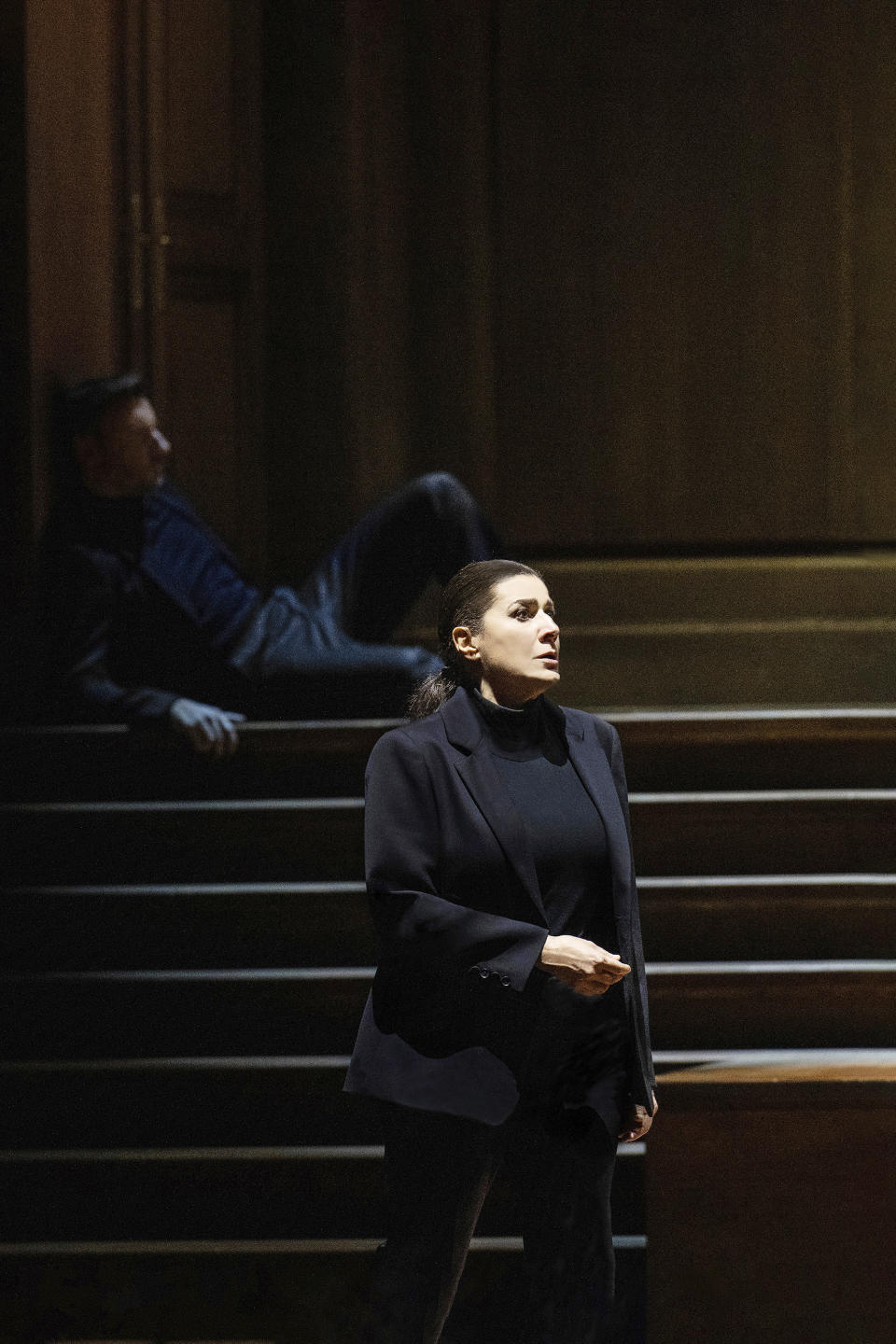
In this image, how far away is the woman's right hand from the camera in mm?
2133

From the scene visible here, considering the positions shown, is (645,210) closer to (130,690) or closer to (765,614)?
(765,614)

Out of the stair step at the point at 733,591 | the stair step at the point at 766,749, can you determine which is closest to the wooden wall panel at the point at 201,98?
the stair step at the point at 733,591

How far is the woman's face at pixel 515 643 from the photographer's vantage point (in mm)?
2309

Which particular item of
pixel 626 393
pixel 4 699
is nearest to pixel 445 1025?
pixel 4 699

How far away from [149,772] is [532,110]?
316 cm

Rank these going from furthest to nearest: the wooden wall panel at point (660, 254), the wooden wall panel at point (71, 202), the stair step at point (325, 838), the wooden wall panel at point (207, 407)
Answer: the wooden wall panel at point (660, 254)
the wooden wall panel at point (207, 407)
the wooden wall panel at point (71, 202)
the stair step at point (325, 838)

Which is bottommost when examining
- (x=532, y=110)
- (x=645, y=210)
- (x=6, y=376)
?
(x=6, y=376)

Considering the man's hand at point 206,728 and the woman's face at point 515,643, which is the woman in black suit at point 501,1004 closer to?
the woman's face at point 515,643

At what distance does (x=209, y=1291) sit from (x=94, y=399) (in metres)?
2.36

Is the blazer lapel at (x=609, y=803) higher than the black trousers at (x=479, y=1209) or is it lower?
higher

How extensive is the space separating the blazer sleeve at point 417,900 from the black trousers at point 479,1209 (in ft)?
0.75

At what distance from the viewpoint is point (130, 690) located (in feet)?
13.3

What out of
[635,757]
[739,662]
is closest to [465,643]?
[635,757]

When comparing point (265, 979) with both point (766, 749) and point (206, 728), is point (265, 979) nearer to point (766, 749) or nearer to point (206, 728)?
point (206, 728)
